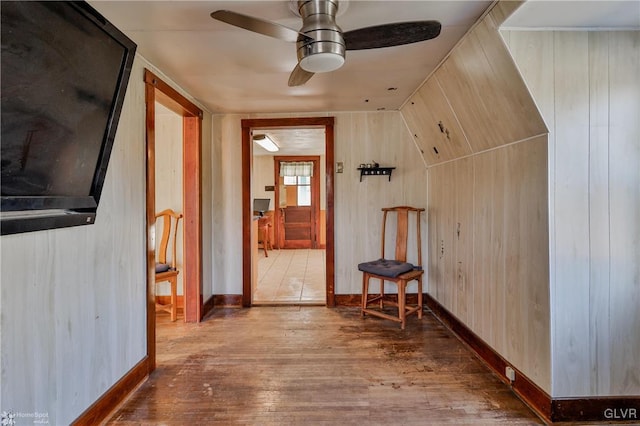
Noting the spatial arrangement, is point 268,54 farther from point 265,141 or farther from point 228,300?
point 265,141

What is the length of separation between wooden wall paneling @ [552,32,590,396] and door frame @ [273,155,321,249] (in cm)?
631

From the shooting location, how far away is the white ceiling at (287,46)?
1630 millimetres

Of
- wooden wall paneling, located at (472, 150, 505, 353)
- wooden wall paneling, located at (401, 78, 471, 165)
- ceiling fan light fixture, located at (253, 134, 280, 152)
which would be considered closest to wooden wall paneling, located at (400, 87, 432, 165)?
wooden wall paneling, located at (401, 78, 471, 165)

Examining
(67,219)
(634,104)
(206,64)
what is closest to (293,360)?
(67,219)

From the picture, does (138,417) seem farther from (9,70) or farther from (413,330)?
(413,330)

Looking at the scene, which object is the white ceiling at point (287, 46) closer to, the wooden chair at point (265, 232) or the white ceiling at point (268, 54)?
the white ceiling at point (268, 54)

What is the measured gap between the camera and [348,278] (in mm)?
3760

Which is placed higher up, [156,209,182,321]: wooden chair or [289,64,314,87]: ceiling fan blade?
[289,64,314,87]: ceiling fan blade

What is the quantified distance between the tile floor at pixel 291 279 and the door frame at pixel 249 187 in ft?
0.92

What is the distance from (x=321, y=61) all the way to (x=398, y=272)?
7.15 ft

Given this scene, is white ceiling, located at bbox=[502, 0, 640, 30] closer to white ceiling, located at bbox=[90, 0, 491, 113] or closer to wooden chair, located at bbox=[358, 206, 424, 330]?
white ceiling, located at bbox=[90, 0, 491, 113]

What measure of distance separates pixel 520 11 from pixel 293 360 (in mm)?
2635

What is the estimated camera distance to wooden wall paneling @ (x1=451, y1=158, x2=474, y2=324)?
2682 mm

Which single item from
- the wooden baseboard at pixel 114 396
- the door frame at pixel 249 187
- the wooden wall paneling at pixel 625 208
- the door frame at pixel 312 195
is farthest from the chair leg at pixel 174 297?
the door frame at pixel 312 195
